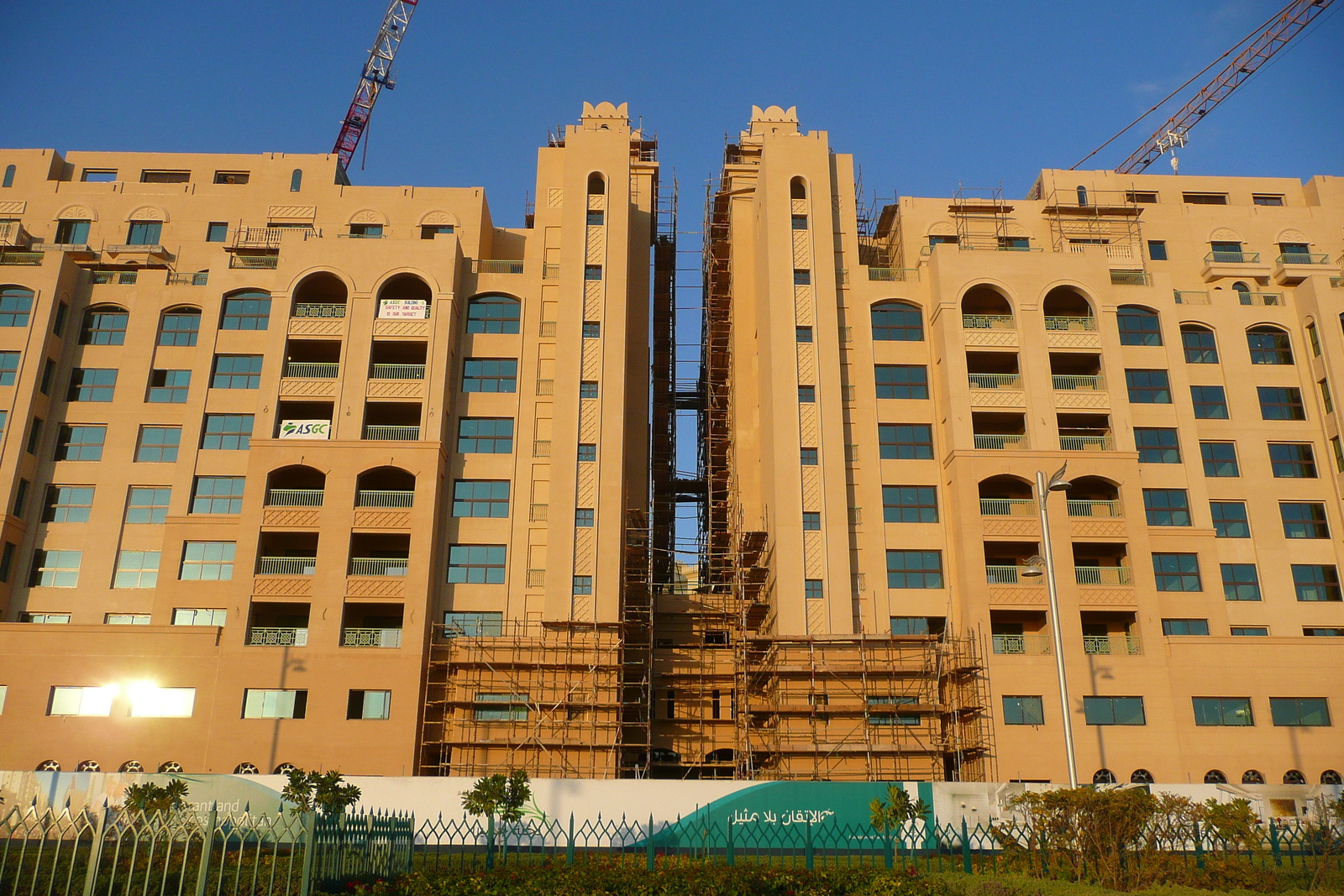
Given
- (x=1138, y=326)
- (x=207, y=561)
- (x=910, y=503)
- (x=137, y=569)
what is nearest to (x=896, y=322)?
(x=910, y=503)

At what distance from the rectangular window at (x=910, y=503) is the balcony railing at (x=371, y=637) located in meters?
21.8

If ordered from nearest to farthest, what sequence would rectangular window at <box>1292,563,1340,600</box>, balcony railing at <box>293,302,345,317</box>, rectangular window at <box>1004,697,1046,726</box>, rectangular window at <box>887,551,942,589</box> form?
rectangular window at <box>1004,697,1046,726</box>, rectangular window at <box>887,551,942,589</box>, rectangular window at <box>1292,563,1340,600</box>, balcony railing at <box>293,302,345,317</box>

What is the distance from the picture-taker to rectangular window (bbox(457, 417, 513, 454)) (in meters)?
48.8

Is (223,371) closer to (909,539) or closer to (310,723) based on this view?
(310,723)

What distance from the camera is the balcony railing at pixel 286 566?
44.6 m

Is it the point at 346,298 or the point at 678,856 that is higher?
the point at 346,298

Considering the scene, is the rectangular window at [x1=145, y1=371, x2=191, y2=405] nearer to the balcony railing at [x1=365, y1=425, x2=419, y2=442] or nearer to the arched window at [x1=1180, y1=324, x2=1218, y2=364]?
the balcony railing at [x1=365, y1=425, x2=419, y2=442]

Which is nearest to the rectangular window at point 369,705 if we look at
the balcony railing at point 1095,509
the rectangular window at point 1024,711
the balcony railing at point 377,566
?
the balcony railing at point 377,566

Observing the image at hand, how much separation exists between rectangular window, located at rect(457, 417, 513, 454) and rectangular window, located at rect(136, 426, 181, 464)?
1314 cm

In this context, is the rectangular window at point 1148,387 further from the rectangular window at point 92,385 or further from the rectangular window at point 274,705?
the rectangular window at point 92,385

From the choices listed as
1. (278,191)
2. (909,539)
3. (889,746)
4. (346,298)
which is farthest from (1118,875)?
(278,191)

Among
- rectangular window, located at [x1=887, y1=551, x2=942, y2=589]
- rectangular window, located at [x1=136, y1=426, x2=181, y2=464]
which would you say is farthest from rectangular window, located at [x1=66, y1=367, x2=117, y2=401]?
rectangular window, located at [x1=887, y1=551, x2=942, y2=589]

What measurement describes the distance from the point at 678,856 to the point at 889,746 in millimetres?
21882

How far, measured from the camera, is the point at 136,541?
48250 millimetres
